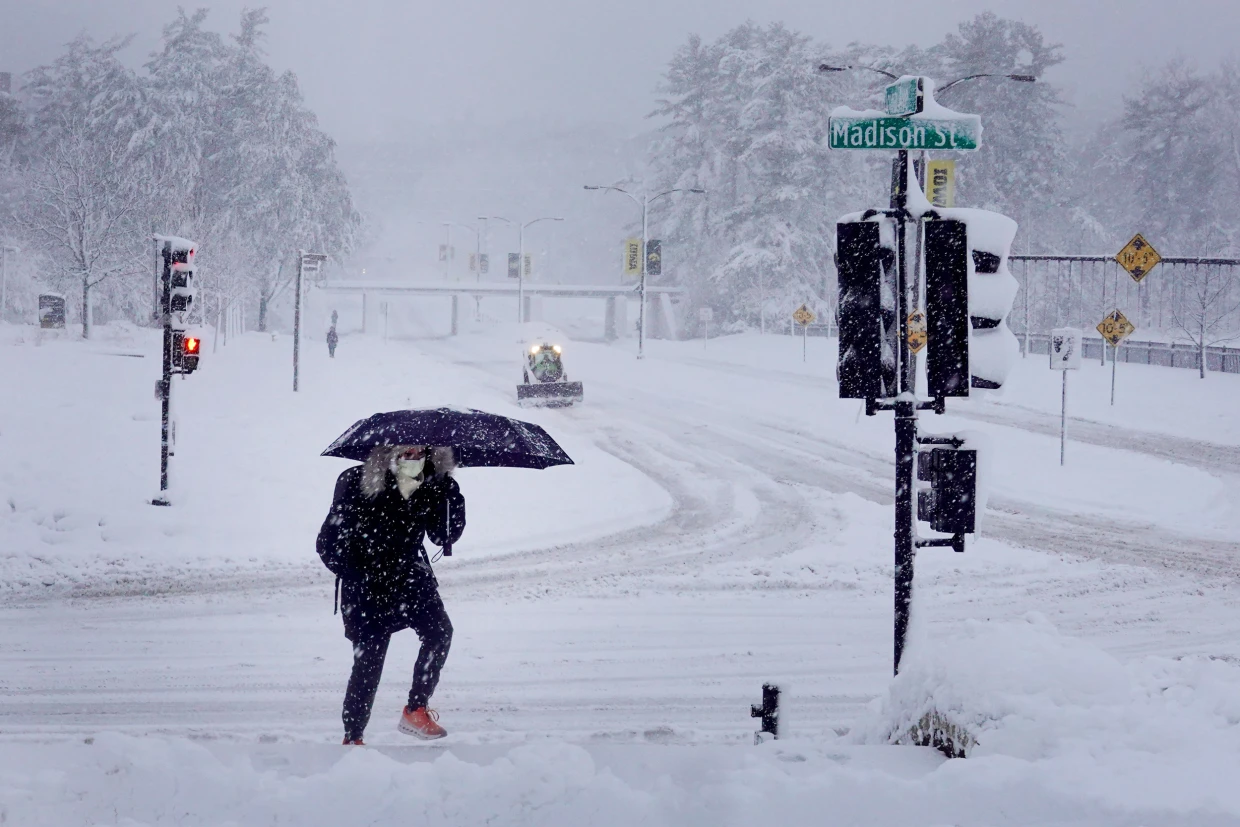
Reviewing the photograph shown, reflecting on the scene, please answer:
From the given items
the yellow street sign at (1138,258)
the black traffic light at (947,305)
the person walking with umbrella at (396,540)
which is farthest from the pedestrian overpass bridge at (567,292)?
the person walking with umbrella at (396,540)

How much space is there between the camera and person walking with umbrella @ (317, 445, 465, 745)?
5.47m

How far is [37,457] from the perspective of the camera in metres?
15.4

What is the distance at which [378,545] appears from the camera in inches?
216

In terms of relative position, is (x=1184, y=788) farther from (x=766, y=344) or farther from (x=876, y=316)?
(x=766, y=344)

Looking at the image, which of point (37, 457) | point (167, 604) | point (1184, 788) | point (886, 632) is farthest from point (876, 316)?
point (37, 457)

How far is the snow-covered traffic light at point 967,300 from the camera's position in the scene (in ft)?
19.2

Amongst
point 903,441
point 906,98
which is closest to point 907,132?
point 906,98

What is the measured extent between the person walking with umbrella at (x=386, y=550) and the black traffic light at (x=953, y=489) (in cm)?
273

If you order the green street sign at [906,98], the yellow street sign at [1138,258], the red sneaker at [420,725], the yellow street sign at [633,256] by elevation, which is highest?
the yellow street sign at [633,256]

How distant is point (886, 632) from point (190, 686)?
234 inches

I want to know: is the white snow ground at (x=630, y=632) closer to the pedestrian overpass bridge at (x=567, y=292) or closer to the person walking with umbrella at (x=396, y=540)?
the person walking with umbrella at (x=396, y=540)

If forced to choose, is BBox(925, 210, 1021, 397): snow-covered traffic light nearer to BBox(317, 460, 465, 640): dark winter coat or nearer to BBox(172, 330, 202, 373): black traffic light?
BBox(317, 460, 465, 640): dark winter coat

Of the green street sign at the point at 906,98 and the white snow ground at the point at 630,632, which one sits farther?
the green street sign at the point at 906,98

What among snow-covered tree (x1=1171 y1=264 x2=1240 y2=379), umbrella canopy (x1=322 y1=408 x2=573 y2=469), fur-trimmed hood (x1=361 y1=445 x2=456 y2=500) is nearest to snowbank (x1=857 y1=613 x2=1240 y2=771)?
umbrella canopy (x1=322 y1=408 x2=573 y2=469)
